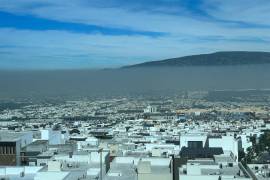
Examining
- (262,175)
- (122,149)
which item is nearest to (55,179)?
(262,175)

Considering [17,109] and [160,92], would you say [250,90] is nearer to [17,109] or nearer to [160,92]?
[160,92]

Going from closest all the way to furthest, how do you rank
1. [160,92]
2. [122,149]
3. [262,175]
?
[262,175] < [122,149] < [160,92]

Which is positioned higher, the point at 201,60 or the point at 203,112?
the point at 201,60

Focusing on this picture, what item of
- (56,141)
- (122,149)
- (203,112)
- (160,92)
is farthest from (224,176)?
(160,92)

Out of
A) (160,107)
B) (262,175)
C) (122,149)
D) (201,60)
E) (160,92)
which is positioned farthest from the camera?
(160,92)

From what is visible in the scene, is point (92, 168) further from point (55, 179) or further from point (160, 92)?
point (160, 92)

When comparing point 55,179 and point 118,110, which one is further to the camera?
point 118,110

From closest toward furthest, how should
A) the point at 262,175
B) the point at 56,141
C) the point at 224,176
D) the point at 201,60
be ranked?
the point at 224,176 → the point at 262,175 → the point at 56,141 → the point at 201,60

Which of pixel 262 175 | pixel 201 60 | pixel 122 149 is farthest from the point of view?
pixel 201 60

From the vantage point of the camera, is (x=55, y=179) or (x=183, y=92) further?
(x=183, y=92)
